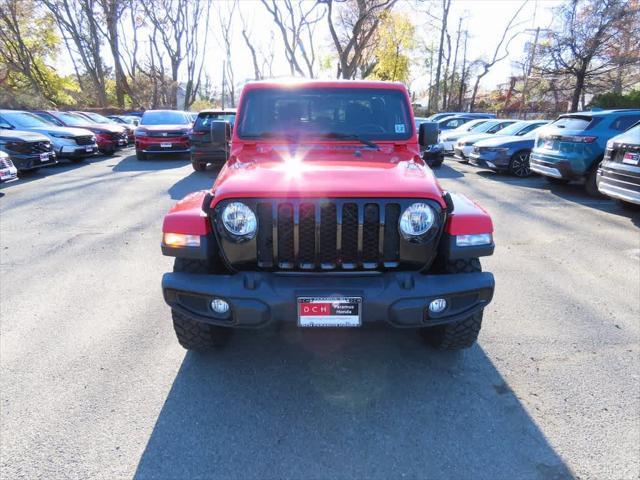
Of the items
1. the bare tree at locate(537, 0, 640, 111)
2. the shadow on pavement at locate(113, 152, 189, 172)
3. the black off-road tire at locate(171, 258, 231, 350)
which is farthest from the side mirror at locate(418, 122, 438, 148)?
the bare tree at locate(537, 0, 640, 111)

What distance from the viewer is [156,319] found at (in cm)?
355

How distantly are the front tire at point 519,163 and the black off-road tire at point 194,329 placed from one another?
10115 millimetres

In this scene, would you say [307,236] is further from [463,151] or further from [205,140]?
[463,151]

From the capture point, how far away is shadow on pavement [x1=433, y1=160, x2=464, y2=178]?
11.6 m

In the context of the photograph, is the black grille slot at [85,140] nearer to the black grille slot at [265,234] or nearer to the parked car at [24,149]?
the parked car at [24,149]

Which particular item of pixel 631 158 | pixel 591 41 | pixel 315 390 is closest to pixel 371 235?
pixel 315 390

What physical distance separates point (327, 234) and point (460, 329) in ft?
3.69

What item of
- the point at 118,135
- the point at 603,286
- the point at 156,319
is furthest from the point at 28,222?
the point at 118,135

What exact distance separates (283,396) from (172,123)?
45.4 ft

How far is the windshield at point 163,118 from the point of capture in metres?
14.6

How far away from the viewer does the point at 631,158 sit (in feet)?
20.7

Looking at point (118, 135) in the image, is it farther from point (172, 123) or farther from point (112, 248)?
point (112, 248)

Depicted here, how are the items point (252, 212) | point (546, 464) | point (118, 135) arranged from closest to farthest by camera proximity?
point (546, 464) → point (252, 212) → point (118, 135)

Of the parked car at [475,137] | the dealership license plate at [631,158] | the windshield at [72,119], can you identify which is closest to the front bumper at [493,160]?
the parked car at [475,137]
